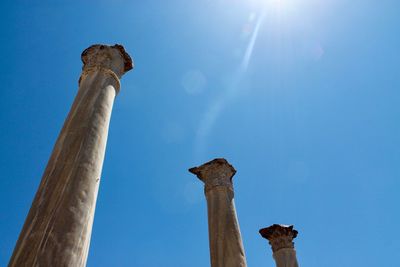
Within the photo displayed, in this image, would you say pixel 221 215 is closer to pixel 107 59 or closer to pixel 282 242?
pixel 282 242

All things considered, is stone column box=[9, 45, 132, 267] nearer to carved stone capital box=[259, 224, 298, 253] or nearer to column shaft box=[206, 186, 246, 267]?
column shaft box=[206, 186, 246, 267]

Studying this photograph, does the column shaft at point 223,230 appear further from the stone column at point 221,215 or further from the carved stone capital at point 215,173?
the carved stone capital at point 215,173

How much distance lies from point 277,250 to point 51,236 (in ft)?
50.8

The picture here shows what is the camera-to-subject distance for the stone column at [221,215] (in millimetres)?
11891

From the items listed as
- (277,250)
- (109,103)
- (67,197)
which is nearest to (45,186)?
(67,197)

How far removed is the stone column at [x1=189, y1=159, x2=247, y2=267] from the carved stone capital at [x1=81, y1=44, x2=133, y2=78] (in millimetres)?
6484

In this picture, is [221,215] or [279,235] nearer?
[221,215]

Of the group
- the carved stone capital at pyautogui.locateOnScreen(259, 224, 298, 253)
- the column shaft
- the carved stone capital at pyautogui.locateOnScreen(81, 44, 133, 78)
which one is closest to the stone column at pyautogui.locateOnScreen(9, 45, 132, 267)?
the carved stone capital at pyautogui.locateOnScreen(81, 44, 133, 78)

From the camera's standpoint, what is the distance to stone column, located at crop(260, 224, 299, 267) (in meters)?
18.0

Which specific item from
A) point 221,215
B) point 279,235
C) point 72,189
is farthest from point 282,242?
point 72,189

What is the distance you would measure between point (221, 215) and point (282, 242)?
22.7ft

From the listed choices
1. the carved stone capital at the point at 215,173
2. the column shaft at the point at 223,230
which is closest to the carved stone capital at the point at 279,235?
the carved stone capital at the point at 215,173

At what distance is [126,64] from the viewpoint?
1057cm

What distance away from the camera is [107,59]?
9609 millimetres
